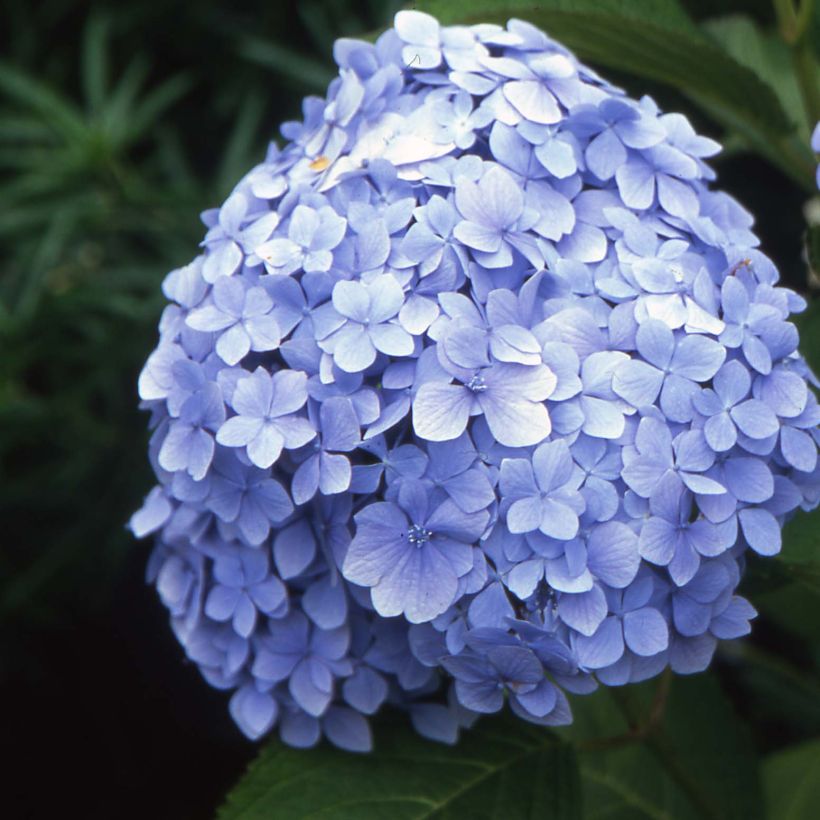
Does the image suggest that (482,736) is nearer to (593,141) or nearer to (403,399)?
(403,399)

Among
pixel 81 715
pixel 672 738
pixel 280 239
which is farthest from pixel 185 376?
pixel 81 715

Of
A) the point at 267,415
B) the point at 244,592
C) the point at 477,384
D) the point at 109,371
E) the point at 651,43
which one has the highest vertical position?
the point at 651,43

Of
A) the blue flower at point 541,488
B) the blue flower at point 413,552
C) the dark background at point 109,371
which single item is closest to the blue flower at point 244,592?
the blue flower at point 413,552

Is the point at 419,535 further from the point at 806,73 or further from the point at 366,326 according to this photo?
the point at 806,73

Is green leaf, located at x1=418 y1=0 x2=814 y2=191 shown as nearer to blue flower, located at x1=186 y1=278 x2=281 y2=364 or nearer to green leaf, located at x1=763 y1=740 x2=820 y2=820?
blue flower, located at x1=186 y1=278 x2=281 y2=364

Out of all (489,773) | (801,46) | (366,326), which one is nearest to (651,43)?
(801,46)

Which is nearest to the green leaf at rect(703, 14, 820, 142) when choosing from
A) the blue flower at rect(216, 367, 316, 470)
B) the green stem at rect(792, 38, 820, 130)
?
the green stem at rect(792, 38, 820, 130)
